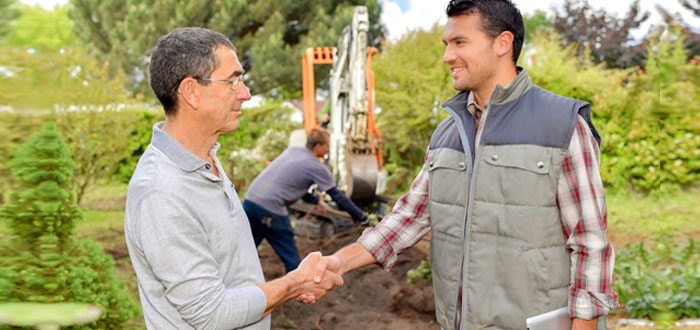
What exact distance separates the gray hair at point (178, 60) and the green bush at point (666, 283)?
10.7 feet

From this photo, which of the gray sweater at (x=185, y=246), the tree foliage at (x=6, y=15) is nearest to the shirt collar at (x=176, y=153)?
the gray sweater at (x=185, y=246)

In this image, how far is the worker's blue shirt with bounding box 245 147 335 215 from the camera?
5.64 metres

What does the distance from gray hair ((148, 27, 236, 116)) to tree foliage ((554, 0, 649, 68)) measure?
17.7 m

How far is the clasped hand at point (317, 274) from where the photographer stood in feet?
8.16

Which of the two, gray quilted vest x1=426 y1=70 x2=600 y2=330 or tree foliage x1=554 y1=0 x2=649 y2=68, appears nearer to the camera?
gray quilted vest x1=426 y1=70 x2=600 y2=330

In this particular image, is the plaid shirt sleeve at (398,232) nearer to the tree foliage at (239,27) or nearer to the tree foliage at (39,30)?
the tree foliage at (39,30)

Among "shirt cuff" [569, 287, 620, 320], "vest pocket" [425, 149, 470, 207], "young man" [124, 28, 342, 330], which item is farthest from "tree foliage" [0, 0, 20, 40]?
"shirt cuff" [569, 287, 620, 320]

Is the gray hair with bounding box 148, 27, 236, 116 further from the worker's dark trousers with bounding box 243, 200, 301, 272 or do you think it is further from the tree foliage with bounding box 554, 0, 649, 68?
the tree foliage with bounding box 554, 0, 649, 68

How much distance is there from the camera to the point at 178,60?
193 centimetres

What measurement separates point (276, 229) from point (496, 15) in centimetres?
398

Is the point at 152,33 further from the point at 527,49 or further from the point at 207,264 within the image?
the point at 207,264

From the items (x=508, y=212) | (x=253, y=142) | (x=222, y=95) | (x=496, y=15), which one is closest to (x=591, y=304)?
(x=508, y=212)

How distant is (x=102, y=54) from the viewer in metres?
20.3

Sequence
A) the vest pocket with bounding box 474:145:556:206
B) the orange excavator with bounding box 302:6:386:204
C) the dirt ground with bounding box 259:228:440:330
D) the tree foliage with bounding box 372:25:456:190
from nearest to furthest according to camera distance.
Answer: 1. the vest pocket with bounding box 474:145:556:206
2. the dirt ground with bounding box 259:228:440:330
3. the orange excavator with bounding box 302:6:386:204
4. the tree foliage with bounding box 372:25:456:190
